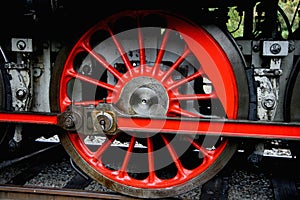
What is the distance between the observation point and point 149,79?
2666 millimetres

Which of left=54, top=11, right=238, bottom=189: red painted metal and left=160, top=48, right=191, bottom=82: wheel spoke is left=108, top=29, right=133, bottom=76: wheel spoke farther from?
left=160, top=48, right=191, bottom=82: wheel spoke

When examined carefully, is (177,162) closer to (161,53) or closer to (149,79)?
(149,79)

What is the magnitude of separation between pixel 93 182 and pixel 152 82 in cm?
117

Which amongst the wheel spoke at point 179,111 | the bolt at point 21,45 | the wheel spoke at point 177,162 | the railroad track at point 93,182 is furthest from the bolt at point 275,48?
the bolt at point 21,45

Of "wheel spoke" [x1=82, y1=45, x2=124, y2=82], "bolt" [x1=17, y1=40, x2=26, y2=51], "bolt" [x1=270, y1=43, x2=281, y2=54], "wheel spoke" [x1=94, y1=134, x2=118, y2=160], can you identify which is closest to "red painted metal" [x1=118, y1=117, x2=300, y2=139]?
"wheel spoke" [x1=94, y1=134, x2=118, y2=160]

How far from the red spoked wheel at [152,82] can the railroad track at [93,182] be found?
0.23m

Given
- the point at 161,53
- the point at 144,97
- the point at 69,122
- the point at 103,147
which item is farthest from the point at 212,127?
the point at 69,122

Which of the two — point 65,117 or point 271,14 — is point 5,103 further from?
point 271,14

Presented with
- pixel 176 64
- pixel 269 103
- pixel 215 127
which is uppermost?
pixel 176 64

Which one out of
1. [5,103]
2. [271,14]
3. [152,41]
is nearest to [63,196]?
[5,103]

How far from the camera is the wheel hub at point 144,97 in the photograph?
104 inches

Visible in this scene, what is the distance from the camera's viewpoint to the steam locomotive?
258 cm

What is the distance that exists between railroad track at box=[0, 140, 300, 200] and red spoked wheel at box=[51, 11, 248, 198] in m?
0.23

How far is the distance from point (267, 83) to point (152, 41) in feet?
2.81
